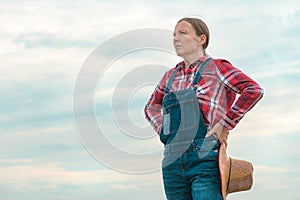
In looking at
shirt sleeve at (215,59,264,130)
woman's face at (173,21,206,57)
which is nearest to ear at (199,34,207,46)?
woman's face at (173,21,206,57)

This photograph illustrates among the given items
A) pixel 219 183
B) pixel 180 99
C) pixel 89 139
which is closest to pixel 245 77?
pixel 180 99

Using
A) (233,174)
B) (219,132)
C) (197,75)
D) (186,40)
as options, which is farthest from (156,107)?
(233,174)

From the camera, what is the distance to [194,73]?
5379 mm

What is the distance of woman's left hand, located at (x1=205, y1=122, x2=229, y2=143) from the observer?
511cm

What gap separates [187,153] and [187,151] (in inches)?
0.7

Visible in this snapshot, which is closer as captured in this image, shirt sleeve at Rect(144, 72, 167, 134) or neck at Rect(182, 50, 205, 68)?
neck at Rect(182, 50, 205, 68)

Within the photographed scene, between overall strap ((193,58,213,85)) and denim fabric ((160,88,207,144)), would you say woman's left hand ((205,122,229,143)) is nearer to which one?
denim fabric ((160,88,207,144))

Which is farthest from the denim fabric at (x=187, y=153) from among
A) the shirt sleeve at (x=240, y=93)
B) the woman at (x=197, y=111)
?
the shirt sleeve at (x=240, y=93)

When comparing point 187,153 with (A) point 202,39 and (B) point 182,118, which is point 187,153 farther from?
(A) point 202,39

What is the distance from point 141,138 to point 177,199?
79 cm

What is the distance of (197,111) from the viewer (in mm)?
5207

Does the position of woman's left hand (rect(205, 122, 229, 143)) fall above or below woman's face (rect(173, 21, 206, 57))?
below

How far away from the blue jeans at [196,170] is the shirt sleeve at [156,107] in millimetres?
464

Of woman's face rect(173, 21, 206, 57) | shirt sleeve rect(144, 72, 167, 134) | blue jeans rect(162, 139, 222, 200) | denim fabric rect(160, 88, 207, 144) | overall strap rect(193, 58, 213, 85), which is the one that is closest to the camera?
blue jeans rect(162, 139, 222, 200)
